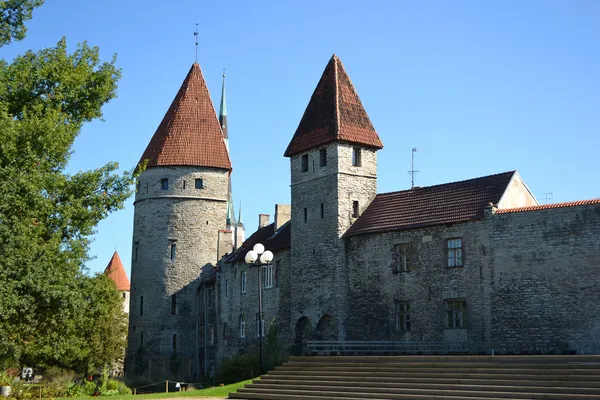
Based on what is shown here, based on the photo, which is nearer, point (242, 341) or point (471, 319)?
point (471, 319)

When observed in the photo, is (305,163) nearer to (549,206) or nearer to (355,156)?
(355,156)

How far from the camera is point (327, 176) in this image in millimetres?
38438

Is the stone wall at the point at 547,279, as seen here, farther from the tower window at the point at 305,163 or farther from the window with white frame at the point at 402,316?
the tower window at the point at 305,163

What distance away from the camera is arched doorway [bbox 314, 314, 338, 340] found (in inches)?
1446

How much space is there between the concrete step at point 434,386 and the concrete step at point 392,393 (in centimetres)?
19

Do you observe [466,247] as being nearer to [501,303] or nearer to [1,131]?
[501,303]

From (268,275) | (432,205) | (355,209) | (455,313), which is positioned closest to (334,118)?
(355,209)

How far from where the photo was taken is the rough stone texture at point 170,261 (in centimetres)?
4994

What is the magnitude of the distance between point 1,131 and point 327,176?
1725 centimetres

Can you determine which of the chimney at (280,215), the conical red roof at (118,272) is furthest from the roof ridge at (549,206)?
the conical red roof at (118,272)

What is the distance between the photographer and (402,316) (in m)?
34.2

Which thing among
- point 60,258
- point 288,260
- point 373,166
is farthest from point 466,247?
point 60,258

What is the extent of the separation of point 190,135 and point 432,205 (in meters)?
21.7

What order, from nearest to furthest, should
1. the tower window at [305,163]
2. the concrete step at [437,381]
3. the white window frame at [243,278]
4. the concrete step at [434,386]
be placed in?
the concrete step at [434,386] < the concrete step at [437,381] < the tower window at [305,163] < the white window frame at [243,278]
